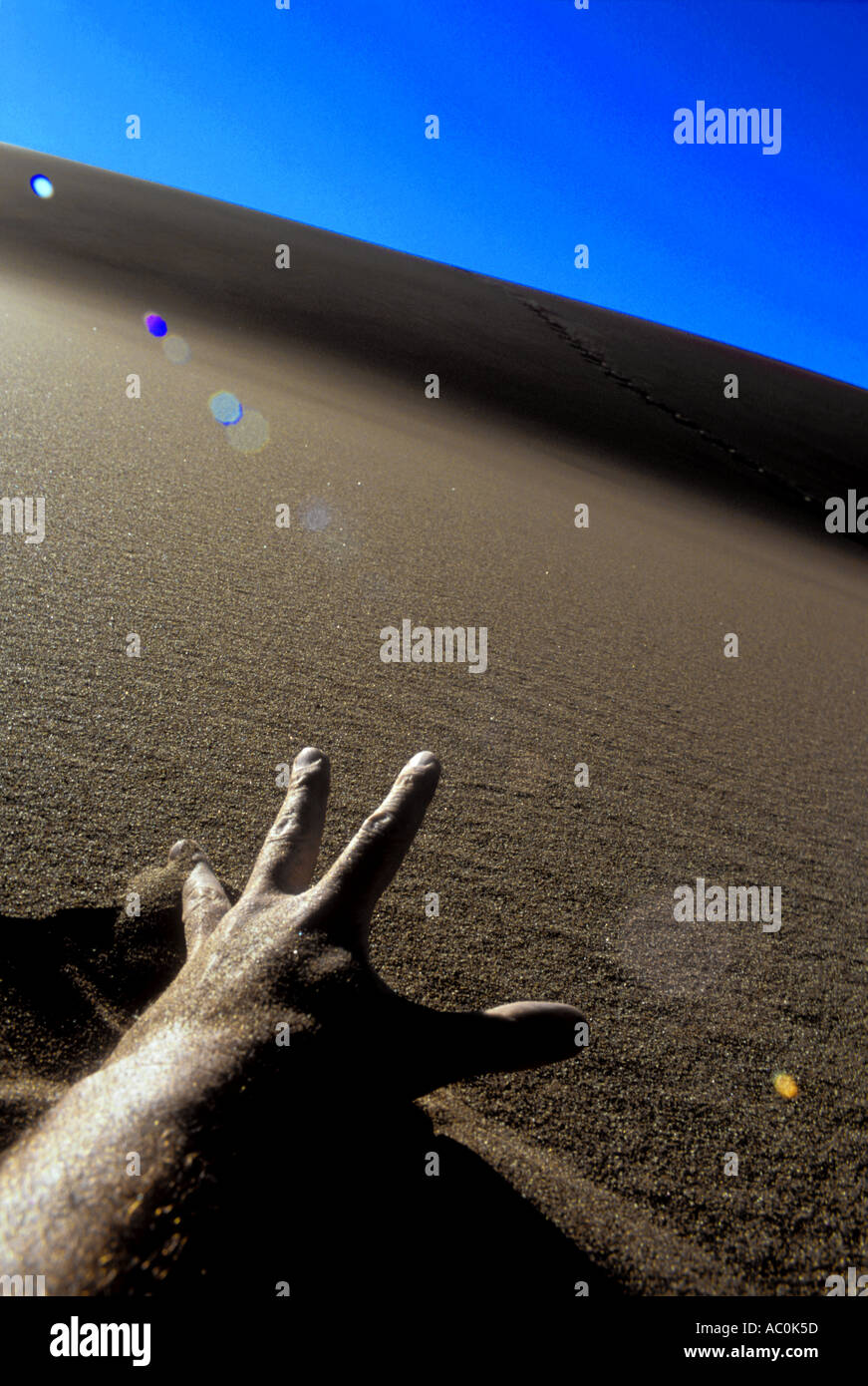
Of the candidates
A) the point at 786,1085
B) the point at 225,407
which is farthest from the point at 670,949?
the point at 225,407

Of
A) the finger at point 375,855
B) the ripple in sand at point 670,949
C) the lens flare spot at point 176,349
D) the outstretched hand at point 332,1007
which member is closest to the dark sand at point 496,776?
the ripple in sand at point 670,949

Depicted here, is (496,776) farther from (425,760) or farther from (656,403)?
(656,403)

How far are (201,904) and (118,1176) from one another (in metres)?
0.44

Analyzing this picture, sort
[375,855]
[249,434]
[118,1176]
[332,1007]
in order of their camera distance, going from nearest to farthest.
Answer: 1. [118,1176]
2. [332,1007]
3. [375,855]
4. [249,434]

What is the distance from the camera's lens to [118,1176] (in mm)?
625

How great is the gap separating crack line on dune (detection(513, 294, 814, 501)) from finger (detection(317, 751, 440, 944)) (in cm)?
1283

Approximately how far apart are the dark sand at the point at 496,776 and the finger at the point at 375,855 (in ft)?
1.07

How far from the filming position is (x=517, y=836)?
1761 mm

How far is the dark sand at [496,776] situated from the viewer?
103 centimetres

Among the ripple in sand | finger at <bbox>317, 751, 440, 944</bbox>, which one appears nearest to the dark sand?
the ripple in sand

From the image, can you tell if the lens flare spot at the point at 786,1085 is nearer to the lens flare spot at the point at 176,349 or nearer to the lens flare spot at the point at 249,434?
the lens flare spot at the point at 249,434

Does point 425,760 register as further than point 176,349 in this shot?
No

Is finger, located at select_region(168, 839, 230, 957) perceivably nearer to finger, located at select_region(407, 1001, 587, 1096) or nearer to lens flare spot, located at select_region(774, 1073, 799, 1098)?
finger, located at select_region(407, 1001, 587, 1096)
